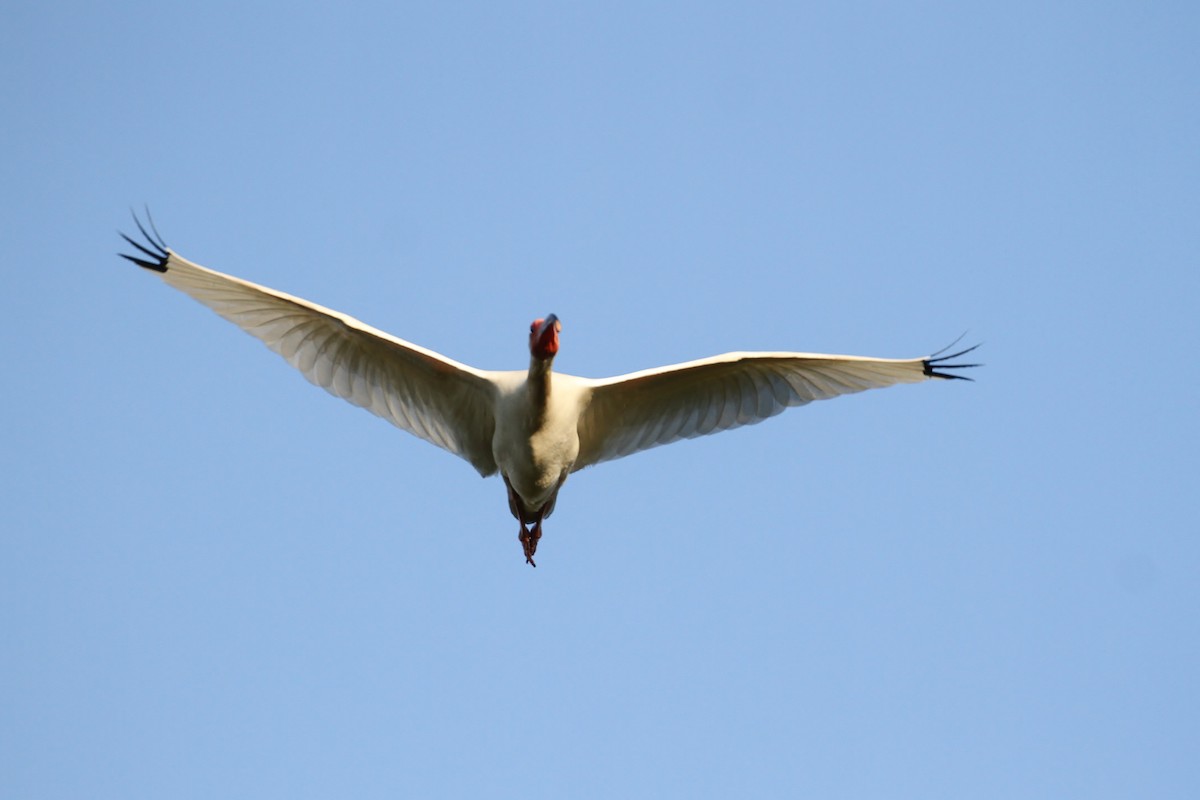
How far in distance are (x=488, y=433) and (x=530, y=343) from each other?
1.61m

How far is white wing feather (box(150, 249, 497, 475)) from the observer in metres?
14.8

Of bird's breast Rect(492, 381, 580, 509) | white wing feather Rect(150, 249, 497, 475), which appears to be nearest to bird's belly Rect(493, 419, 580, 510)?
bird's breast Rect(492, 381, 580, 509)

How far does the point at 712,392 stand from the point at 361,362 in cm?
343

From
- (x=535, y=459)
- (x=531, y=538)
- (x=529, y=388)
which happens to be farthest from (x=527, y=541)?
(x=529, y=388)

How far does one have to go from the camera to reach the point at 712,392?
1577 centimetres

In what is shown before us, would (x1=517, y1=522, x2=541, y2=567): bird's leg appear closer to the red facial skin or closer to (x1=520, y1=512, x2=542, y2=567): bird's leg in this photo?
(x1=520, y1=512, x2=542, y2=567): bird's leg

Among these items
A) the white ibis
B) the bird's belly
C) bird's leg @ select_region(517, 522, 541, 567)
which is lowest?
bird's leg @ select_region(517, 522, 541, 567)

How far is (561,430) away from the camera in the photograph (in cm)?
1504

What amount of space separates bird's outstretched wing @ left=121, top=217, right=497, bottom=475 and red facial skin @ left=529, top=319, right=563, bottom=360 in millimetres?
1003

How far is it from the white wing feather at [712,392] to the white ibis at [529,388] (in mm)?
12

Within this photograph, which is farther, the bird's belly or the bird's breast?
the bird's belly

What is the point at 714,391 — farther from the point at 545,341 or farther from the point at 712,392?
the point at 545,341

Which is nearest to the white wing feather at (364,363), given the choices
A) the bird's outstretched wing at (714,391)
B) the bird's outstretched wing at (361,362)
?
the bird's outstretched wing at (361,362)

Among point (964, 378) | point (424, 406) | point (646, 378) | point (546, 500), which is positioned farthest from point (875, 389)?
point (424, 406)
